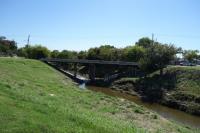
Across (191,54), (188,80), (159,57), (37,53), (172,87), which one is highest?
(191,54)

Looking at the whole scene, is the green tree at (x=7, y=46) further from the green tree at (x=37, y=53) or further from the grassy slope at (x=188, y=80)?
the grassy slope at (x=188, y=80)

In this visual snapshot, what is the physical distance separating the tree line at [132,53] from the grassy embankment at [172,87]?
9.77 ft

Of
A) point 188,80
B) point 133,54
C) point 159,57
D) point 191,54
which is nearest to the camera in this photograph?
point 188,80

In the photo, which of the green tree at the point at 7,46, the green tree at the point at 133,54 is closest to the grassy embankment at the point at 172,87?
the green tree at the point at 133,54

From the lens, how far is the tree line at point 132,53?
79.8 meters

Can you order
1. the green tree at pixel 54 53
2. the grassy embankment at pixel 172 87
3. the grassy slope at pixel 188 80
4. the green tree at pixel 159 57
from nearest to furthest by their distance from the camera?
the grassy embankment at pixel 172 87, the grassy slope at pixel 188 80, the green tree at pixel 159 57, the green tree at pixel 54 53

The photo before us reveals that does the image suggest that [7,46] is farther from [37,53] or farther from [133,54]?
[133,54]

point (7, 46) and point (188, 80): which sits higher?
point (7, 46)

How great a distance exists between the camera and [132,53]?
11825 centimetres

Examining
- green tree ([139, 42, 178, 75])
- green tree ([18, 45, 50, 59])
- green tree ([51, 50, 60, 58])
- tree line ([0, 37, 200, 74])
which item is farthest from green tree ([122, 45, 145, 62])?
green tree ([18, 45, 50, 59])

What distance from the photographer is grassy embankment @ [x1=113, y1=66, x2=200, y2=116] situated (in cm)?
5499

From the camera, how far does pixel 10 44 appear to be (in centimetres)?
16400

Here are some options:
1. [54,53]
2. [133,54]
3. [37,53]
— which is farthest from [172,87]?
[54,53]

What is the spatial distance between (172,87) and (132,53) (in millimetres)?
52674
